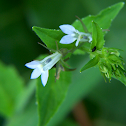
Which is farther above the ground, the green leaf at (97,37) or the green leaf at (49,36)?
the green leaf at (49,36)

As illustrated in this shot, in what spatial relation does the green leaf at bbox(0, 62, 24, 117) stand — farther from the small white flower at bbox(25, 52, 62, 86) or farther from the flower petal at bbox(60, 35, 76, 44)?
the flower petal at bbox(60, 35, 76, 44)

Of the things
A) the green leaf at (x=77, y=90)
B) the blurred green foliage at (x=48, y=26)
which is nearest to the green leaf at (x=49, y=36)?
the green leaf at (x=77, y=90)

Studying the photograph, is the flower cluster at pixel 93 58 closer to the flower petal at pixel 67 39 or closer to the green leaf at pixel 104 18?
the flower petal at pixel 67 39

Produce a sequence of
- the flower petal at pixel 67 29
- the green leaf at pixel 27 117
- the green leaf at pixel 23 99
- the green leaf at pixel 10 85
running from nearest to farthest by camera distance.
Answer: the flower petal at pixel 67 29 → the green leaf at pixel 27 117 → the green leaf at pixel 23 99 → the green leaf at pixel 10 85

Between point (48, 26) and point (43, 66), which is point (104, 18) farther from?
point (48, 26)

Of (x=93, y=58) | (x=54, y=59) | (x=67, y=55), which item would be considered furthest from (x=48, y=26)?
(x=93, y=58)

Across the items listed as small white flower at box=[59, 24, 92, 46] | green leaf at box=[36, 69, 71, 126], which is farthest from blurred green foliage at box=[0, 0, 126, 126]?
small white flower at box=[59, 24, 92, 46]

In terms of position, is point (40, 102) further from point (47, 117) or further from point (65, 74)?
point (65, 74)
